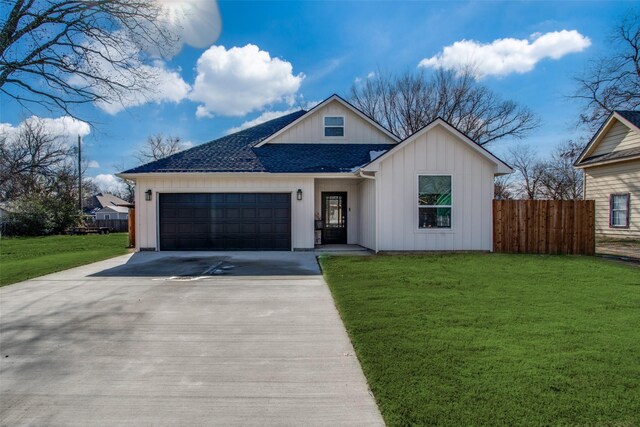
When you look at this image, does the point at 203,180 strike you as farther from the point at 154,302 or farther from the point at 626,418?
the point at 626,418

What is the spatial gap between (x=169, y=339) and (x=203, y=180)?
8.87 m

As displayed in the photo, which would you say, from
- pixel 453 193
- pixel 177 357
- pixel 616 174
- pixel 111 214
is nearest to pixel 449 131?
pixel 453 193

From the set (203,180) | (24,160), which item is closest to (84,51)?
(203,180)

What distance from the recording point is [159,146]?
38531mm

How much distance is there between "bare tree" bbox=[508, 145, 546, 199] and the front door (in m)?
24.2

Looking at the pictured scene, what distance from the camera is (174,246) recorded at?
12547 millimetres

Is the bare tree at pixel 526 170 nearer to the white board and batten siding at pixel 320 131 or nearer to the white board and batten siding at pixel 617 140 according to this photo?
the white board and batten siding at pixel 617 140

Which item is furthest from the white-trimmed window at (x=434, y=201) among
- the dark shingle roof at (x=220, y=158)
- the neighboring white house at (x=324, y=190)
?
the dark shingle roof at (x=220, y=158)

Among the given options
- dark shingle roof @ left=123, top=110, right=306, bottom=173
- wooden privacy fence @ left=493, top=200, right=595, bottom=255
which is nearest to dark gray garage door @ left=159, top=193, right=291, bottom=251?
dark shingle roof @ left=123, top=110, right=306, bottom=173

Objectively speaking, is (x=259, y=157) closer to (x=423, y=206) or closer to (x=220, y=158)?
(x=220, y=158)

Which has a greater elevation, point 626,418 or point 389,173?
point 389,173

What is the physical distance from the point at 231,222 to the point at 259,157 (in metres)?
2.80

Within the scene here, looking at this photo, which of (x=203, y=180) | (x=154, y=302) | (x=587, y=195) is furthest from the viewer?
(x=587, y=195)

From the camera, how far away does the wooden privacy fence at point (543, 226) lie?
→ 437 inches
